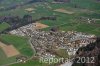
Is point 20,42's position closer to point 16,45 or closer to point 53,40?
point 16,45

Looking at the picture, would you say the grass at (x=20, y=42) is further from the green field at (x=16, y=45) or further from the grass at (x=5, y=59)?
the grass at (x=5, y=59)

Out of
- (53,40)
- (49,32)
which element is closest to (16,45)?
(53,40)

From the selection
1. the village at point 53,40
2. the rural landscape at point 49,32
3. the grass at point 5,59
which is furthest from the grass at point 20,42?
the grass at point 5,59

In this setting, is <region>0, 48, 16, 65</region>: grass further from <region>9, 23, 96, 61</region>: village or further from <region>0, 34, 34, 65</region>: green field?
<region>9, 23, 96, 61</region>: village

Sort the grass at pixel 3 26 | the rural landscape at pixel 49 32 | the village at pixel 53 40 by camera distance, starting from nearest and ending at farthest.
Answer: the rural landscape at pixel 49 32, the village at pixel 53 40, the grass at pixel 3 26

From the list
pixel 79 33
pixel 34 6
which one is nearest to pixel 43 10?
pixel 34 6

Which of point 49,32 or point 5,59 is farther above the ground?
point 5,59

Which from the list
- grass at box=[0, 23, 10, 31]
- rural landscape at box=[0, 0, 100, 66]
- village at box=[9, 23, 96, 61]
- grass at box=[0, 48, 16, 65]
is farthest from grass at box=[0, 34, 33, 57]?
grass at box=[0, 23, 10, 31]

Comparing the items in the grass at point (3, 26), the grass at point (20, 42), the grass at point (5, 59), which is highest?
the grass at point (5, 59)
